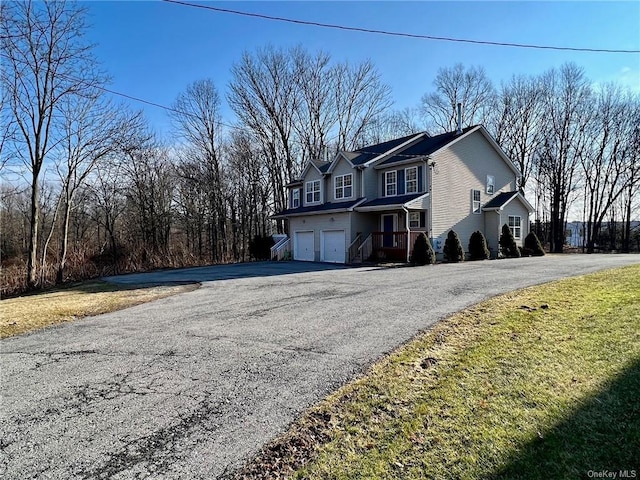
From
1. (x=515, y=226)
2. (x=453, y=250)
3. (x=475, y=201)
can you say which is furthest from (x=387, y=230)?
(x=515, y=226)

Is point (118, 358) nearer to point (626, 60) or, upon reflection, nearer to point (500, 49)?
point (500, 49)

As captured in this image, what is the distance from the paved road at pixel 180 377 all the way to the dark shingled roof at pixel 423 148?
13.2m

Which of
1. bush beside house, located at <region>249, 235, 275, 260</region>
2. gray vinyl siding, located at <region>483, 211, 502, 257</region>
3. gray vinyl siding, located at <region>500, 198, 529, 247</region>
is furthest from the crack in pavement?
bush beside house, located at <region>249, 235, 275, 260</region>

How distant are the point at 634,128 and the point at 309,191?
29.1 meters

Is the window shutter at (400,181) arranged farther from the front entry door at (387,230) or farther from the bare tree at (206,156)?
the bare tree at (206,156)

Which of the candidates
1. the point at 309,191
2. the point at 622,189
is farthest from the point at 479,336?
the point at 622,189

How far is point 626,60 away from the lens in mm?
11859

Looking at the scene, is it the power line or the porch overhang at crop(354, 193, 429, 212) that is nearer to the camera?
the power line

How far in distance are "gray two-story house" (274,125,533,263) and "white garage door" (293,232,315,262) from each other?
0.06 metres

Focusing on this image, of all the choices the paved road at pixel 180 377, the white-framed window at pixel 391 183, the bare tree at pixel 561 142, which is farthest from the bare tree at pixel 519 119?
the paved road at pixel 180 377

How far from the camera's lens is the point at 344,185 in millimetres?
22156

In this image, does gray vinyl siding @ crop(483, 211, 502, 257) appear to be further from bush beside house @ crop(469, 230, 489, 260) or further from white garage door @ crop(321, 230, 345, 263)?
white garage door @ crop(321, 230, 345, 263)

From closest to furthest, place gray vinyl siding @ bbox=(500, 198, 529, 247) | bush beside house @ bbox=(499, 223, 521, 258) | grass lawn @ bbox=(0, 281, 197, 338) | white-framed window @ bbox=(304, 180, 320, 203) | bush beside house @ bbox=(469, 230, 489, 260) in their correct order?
grass lawn @ bbox=(0, 281, 197, 338) < bush beside house @ bbox=(469, 230, 489, 260) < bush beside house @ bbox=(499, 223, 521, 258) < gray vinyl siding @ bbox=(500, 198, 529, 247) < white-framed window @ bbox=(304, 180, 320, 203)

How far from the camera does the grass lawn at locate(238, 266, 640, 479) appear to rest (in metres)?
2.56
